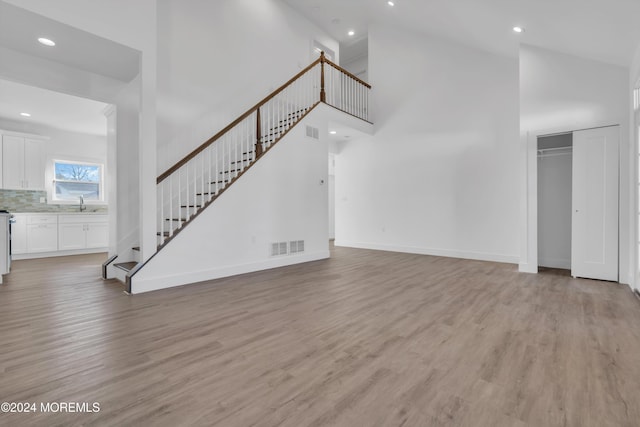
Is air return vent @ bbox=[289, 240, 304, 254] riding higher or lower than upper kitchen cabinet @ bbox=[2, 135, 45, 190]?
lower

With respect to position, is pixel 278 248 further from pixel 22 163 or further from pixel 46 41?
pixel 22 163

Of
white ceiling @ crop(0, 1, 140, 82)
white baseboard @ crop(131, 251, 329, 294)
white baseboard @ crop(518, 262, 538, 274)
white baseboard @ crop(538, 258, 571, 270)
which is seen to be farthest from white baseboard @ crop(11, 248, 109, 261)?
white baseboard @ crop(538, 258, 571, 270)

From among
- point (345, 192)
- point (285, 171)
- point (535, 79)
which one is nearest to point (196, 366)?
point (285, 171)

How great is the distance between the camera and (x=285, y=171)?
5594mm

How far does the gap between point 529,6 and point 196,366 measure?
527 centimetres

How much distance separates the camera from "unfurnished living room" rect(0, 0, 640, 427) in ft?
5.70

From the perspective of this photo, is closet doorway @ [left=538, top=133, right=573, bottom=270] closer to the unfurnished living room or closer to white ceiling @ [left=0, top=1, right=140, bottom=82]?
the unfurnished living room

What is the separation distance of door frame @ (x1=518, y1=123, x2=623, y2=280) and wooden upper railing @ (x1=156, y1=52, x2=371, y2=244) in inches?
155

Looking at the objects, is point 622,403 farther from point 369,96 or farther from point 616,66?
point 369,96

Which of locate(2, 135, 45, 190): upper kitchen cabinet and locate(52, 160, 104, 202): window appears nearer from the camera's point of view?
locate(2, 135, 45, 190): upper kitchen cabinet

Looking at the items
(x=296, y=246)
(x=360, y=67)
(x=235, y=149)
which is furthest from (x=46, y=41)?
(x=360, y=67)

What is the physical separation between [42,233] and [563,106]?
410 inches

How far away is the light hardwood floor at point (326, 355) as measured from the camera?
149 cm

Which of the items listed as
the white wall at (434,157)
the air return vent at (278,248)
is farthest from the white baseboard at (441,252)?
the air return vent at (278,248)
